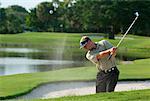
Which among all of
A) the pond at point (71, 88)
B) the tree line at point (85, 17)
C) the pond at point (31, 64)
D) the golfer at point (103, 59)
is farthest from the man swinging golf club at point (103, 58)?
the tree line at point (85, 17)

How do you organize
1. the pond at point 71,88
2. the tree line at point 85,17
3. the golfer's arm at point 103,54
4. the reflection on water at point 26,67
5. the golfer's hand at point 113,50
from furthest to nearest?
1. the tree line at point 85,17
2. the reflection on water at point 26,67
3. the pond at point 71,88
4. the golfer's arm at point 103,54
5. the golfer's hand at point 113,50

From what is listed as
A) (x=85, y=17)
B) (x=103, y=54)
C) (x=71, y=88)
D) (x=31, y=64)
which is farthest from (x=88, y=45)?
(x=85, y=17)

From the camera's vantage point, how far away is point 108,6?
61.2m

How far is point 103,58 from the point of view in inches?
329

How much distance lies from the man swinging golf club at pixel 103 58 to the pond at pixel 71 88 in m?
4.66

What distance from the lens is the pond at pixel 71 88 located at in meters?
13.7

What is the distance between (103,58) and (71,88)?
6609mm

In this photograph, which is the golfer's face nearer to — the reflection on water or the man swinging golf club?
the man swinging golf club

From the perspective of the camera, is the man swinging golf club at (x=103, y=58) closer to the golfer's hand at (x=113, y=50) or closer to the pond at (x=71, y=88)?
the golfer's hand at (x=113, y=50)

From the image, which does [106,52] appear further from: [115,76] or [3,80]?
[3,80]

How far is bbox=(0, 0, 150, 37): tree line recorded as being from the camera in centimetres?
6041

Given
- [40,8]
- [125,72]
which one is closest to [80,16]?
[40,8]

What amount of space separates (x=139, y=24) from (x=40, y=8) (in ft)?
141

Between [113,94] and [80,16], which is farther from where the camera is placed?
[80,16]
